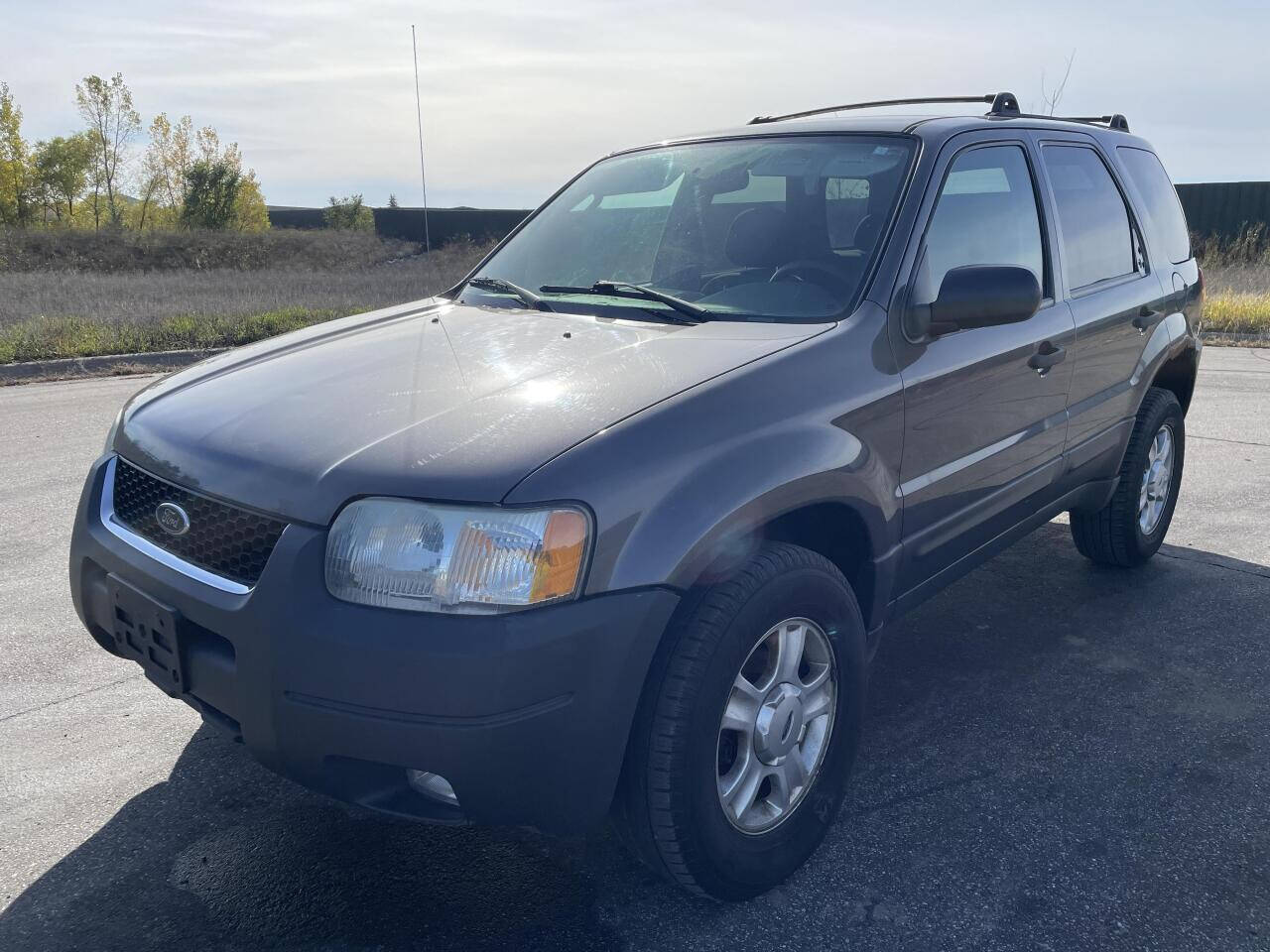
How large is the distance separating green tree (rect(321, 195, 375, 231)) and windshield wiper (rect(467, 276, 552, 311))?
168 feet

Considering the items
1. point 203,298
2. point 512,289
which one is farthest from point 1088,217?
point 203,298

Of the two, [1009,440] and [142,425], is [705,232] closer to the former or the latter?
[1009,440]

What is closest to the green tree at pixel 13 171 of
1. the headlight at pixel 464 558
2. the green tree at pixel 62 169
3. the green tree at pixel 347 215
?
the green tree at pixel 62 169

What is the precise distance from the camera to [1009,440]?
3400 mm

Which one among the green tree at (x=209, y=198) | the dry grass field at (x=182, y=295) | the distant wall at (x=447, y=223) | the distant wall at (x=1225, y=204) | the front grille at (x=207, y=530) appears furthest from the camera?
the green tree at (x=209, y=198)

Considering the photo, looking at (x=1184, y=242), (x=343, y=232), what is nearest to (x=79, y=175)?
(x=343, y=232)

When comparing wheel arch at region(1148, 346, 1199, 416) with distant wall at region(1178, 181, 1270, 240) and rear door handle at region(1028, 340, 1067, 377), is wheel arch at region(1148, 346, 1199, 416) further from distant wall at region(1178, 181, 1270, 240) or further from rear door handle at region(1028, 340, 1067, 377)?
distant wall at region(1178, 181, 1270, 240)

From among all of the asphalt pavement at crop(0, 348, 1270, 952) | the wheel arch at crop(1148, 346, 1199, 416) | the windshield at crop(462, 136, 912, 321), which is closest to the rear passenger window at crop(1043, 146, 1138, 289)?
the wheel arch at crop(1148, 346, 1199, 416)

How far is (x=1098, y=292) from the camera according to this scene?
12.9 feet

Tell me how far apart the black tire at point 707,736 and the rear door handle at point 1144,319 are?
2334mm

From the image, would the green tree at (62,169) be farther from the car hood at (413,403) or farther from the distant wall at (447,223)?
the car hood at (413,403)

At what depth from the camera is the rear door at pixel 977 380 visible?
2.96m

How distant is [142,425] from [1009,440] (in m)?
2.53

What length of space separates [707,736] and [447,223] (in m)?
38.6
